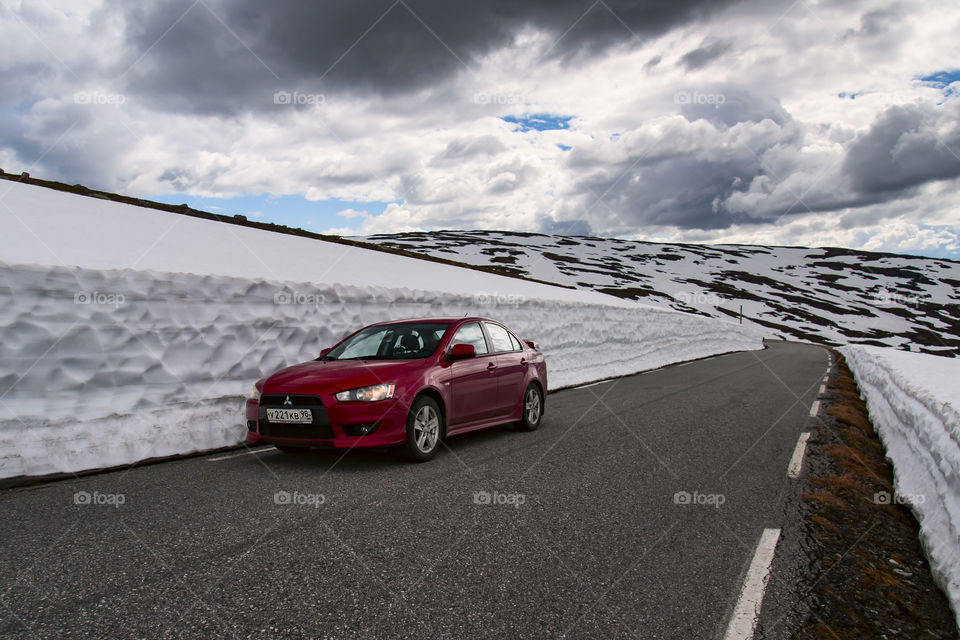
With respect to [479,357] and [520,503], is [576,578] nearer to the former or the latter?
[520,503]

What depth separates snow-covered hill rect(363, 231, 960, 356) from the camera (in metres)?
83.5

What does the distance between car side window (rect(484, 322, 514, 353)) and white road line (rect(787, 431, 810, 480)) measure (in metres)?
3.60

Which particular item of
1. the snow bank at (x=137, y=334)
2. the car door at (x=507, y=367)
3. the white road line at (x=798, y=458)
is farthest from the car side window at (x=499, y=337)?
the white road line at (x=798, y=458)

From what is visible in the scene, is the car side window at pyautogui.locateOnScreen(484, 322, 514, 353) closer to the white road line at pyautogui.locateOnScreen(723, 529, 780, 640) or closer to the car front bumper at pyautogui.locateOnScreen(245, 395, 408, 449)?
the car front bumper at pyautogui.locateOnScreen(245, 395, 408, 449)

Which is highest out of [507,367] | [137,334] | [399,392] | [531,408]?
[137,334]

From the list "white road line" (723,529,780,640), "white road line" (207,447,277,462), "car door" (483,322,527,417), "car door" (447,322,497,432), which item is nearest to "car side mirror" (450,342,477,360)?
"car door" (447,322,497,432)

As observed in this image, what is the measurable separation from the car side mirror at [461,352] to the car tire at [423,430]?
23.4 inches

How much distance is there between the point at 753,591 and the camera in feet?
10.9

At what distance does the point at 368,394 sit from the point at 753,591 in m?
3.80

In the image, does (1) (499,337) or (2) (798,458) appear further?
(1) (499,337)

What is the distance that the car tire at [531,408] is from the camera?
827 centimetres

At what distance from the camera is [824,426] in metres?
9.05

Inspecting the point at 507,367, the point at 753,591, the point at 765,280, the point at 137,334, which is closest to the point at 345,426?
the point at 507,367

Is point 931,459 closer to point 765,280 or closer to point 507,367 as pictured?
point 507,367
